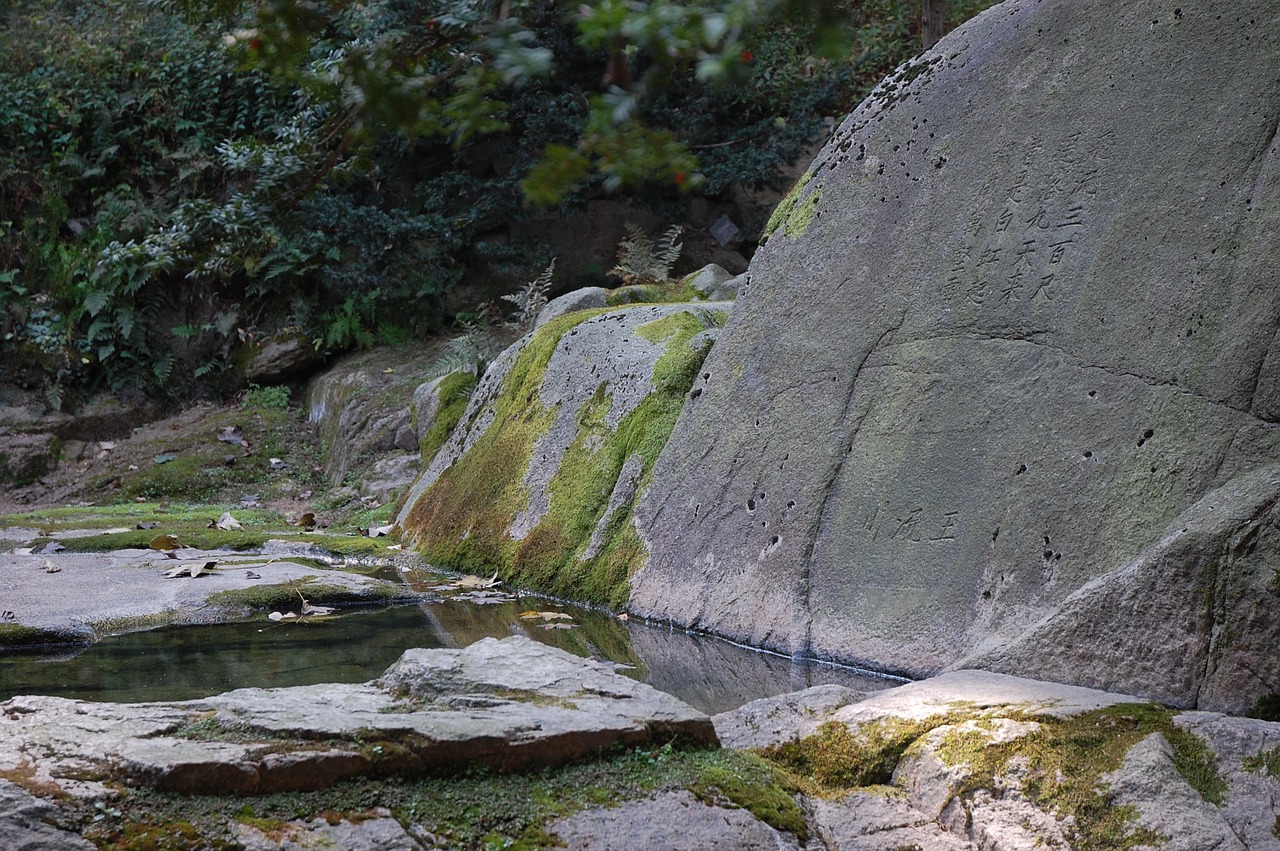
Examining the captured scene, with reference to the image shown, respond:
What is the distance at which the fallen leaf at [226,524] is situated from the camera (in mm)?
8602

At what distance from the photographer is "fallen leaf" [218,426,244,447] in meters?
13.5

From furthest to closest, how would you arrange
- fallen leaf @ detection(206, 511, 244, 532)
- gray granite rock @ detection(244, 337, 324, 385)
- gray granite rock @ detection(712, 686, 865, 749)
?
gray granite rock @ detection(244, 337, 324, 385) → fallen leaf @ detection(206, 511, 244, 532) → gray granite rock @ detection(712, 686, 865, 749)

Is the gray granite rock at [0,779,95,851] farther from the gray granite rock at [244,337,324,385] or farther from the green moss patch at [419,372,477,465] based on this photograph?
the gray granite rock at [244,337,324,385]

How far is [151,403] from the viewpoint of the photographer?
1514cm

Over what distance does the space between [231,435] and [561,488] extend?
8.07 meters

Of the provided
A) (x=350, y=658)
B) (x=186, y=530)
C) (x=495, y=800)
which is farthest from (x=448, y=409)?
(x=495, y=800)

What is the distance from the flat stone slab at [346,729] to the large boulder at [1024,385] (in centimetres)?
156

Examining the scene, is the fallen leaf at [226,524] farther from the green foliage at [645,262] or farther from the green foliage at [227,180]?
the green foliage at [645,262]

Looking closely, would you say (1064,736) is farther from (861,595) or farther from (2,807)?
(2,807)

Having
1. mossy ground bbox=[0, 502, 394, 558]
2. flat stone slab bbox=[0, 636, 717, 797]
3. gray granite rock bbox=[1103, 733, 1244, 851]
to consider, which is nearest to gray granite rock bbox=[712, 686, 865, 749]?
flat stone slab bbox=[0, 636, 717, 797]

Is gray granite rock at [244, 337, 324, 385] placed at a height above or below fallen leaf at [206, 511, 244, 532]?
above

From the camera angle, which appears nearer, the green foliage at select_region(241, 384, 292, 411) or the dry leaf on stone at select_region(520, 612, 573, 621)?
the dry leaf on stone at select_region(520, 612, 573, 621)

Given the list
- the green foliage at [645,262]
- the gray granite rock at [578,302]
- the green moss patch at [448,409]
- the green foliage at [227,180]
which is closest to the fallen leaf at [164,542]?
the green moss patch at [448,409]

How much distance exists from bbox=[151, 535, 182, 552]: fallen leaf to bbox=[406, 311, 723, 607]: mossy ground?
1.66 metres
